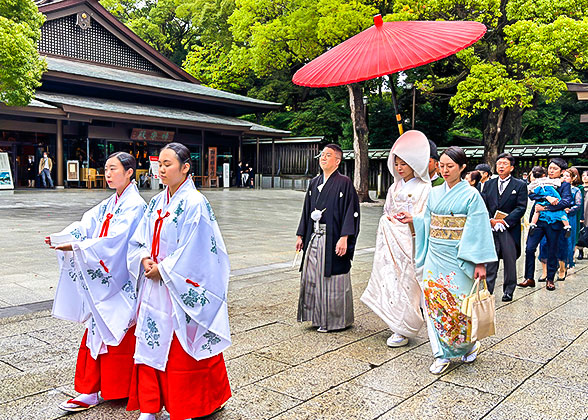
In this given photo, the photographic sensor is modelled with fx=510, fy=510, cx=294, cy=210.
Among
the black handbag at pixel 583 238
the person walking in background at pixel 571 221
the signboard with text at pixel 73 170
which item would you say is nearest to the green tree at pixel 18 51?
the signboard with text at pixel 73 170

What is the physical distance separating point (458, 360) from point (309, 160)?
24239 mm

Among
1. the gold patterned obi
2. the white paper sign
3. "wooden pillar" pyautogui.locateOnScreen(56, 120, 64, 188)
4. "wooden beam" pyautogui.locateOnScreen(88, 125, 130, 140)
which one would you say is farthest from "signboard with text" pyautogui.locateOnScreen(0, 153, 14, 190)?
the gold patterned obi

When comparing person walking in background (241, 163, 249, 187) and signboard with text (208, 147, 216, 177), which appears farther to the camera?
person walking in background (241, 163, 249, 187)

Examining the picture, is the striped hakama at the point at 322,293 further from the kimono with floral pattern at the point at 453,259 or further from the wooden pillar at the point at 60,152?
the wooden pillar at the point at 60,152

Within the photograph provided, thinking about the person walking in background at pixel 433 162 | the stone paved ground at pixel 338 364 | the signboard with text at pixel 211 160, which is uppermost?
the signboard with text at pixel 211 160

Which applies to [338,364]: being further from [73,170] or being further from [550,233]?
[73,170]

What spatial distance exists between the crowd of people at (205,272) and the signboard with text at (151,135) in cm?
2037

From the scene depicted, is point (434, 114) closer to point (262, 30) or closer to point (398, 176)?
point (262, 30)

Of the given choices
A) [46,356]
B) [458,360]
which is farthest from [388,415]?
[46,356]

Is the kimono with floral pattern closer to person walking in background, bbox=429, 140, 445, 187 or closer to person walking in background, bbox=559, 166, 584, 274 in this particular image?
person walking in background, bbox=429, 140, 445, 187

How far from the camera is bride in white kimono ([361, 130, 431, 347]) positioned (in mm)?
4305

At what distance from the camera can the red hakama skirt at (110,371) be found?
299 centimetres

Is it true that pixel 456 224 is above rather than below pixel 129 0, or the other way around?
below

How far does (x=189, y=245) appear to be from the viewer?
110 inches
